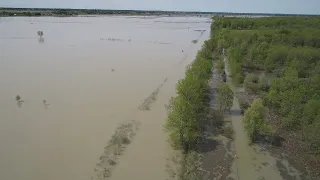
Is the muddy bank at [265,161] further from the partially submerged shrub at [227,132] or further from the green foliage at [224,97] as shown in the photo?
the green foliage at [224,97]

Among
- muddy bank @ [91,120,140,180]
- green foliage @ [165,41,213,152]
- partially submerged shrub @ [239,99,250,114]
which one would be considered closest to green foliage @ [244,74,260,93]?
partially submerged shrub @ [239,99,250,114]

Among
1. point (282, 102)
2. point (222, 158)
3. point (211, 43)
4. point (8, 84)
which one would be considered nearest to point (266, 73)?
point (211, 43)

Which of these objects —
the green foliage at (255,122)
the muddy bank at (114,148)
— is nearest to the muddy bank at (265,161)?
the green foliage at (255,122)

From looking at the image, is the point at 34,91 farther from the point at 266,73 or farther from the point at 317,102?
the point at 266,73

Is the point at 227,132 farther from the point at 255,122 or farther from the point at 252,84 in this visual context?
the point at 252,84

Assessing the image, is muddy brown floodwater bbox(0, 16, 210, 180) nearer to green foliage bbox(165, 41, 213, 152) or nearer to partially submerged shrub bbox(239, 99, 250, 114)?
green foliage bbox(165, 41, 213, 152)
